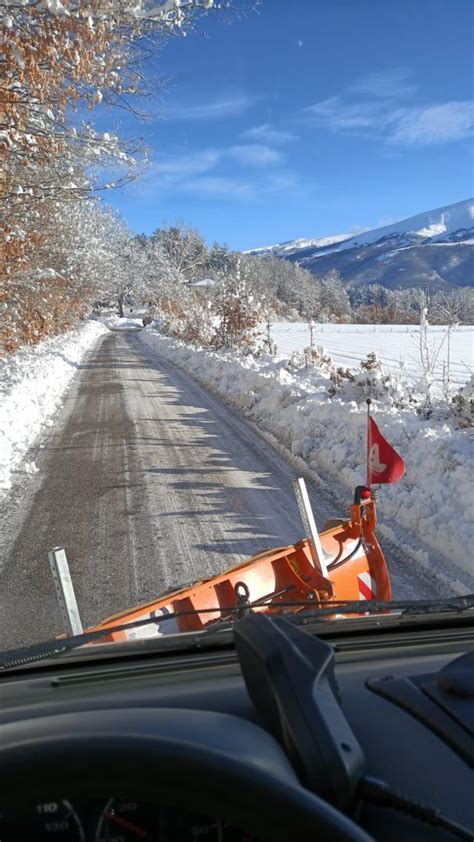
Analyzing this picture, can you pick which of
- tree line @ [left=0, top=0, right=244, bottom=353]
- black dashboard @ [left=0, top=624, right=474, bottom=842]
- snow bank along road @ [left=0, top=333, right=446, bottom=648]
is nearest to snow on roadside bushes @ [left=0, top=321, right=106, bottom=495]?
snow bank along road @ [left=0, top=333, right=446, bottom=648]

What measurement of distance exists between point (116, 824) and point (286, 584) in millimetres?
2796

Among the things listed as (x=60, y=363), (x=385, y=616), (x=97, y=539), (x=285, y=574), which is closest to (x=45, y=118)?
(x=97, y=539)

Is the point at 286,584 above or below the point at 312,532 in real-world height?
below

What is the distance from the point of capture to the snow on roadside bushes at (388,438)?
19.6 feet

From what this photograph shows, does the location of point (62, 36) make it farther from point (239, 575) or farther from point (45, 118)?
point (239, 575)

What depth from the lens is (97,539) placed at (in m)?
6.10

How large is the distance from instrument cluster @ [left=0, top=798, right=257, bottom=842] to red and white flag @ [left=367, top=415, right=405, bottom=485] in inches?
123

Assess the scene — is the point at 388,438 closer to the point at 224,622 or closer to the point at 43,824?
the point at 224,622

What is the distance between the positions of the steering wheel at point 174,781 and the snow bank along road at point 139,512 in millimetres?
3536

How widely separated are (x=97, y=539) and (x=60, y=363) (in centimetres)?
1572

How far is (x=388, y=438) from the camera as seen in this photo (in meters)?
8.24

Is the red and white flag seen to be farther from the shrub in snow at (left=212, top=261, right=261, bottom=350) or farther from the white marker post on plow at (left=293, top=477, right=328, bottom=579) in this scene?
the shrub in snow at (left=212, top=261, right=261, bottom=350)

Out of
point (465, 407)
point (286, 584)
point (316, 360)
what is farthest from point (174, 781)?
point (316, 360)

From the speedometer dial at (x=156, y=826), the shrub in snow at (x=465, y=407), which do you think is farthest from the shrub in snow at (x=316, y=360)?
the speedometer dial at (x=156, y=826)
